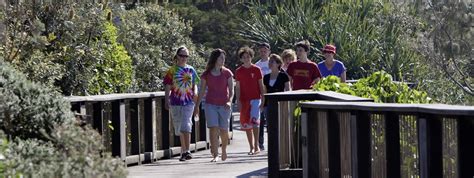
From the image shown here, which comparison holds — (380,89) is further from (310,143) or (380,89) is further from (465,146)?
(465,146)

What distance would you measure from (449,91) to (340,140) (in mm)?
17643

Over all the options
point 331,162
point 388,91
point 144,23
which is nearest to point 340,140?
point 331,162

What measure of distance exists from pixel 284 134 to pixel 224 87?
295cm

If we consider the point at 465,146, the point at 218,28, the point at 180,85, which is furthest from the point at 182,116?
the point at 218,28

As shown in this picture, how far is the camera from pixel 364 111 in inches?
453

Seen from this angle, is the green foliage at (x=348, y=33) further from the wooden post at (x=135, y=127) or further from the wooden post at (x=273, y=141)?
the wooden post at (x=273, y=141)

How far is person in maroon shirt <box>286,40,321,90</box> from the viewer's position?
17.4 m

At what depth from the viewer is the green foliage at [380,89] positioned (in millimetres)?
14109

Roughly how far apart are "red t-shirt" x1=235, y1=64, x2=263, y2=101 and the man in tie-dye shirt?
76 cm

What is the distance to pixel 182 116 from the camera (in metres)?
17.5

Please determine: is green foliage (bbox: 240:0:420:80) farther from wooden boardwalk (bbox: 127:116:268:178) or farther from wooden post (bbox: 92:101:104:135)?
wooden post (bbox: 92:101:104:135)

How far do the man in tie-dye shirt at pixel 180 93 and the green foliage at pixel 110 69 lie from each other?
1220 millimetres

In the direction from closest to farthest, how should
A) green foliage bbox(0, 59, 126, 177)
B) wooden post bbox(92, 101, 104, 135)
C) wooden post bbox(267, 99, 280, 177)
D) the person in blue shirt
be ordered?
1. green foliage bbox(0, 59, 126, 177)
2. wooden post bbox(267, 99, 280, 177)
3. wooden post bbox(92, 101, 104, 135)
4. the person in blue shirt

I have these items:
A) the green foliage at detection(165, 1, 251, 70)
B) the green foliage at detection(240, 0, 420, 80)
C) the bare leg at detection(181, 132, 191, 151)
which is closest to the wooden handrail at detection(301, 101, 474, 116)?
the bare leg at detection(181, 132, 191, 151)
